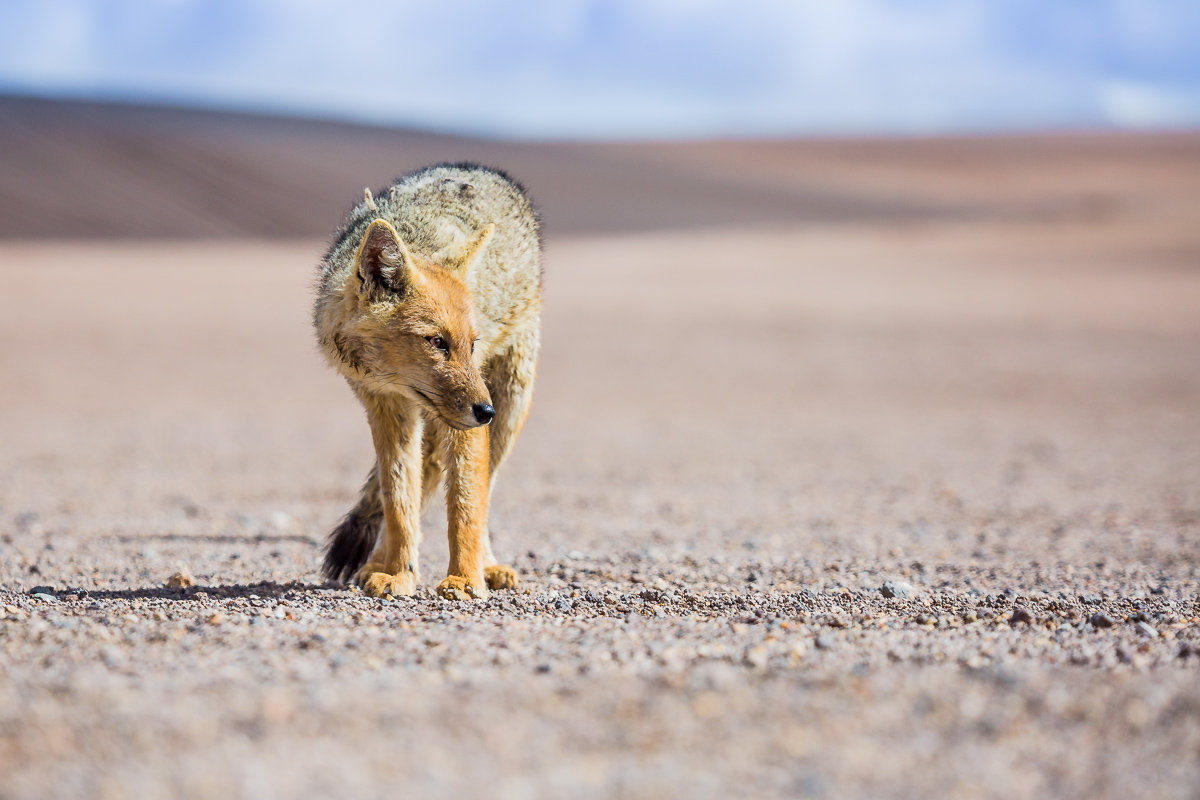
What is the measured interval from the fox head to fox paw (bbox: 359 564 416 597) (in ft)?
2.48

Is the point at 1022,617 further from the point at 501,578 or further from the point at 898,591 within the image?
the point at 501,578

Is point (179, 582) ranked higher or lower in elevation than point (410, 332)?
lower

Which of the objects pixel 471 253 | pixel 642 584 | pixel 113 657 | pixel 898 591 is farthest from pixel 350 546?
pixel 898 591

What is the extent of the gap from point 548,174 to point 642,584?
55.3 m

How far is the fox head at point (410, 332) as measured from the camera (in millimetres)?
4691

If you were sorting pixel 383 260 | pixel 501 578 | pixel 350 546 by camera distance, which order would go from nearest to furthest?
pixel 383 260 < pixel 501 578 < pixel 350 546

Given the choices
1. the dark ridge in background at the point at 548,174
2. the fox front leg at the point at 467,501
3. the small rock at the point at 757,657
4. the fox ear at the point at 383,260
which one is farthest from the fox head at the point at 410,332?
the dark ridge in background at the point at 548,174

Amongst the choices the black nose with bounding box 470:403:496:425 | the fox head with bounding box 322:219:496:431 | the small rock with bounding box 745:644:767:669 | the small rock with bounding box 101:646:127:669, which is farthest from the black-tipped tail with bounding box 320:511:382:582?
the small rock with bounding box 745:644:767:669

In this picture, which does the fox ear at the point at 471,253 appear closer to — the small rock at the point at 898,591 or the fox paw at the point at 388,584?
the fox paw at the point at 388,584

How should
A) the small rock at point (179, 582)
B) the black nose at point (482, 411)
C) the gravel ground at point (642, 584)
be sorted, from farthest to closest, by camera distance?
the small rock at point (179, 582) < the black nose at point (482, 411) < the gravel ground at point (642, 584)

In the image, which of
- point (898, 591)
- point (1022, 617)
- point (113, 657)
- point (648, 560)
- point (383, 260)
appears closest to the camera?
point (113, 657)

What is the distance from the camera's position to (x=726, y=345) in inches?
758

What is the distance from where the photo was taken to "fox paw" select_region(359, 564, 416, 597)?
15.7 ft

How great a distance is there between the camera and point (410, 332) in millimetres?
4734
